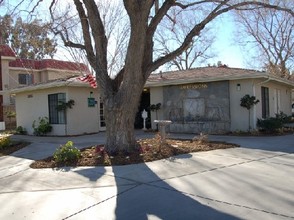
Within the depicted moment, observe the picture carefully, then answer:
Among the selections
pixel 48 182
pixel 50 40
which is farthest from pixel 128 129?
pixel 50 40

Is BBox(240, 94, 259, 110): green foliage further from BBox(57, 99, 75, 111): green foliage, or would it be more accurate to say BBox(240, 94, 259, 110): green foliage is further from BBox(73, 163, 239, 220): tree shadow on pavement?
BBox(73, 163, 239, 220): tree shadow on pavement

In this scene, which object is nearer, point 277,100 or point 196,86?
point 196,86

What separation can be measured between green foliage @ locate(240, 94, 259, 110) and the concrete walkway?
615cm

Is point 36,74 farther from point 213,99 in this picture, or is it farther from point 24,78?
point 213,99

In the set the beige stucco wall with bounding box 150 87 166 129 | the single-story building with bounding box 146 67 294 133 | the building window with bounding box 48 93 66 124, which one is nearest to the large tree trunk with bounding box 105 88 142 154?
the single-story building with bounding box 146 67 294 133

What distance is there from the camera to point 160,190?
620 cm

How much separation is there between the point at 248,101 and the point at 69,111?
28.7 feet

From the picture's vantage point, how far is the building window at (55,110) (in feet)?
58.6

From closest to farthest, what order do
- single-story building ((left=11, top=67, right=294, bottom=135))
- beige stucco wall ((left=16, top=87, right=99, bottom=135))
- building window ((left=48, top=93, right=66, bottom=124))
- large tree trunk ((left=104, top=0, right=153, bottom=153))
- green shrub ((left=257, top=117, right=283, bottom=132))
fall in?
large tree trunk ((left=104, top=0, right=153, bottom=153)) < green shrub ((left=257, top=117, right=283, bottom=132)) < single-story building ((left=11, top=67, right=294, bottom=135)) < beige stucco wall ((left=16, top=87, right=99, bottom=135)) < building window ((left=48, top=93, right=66, bottom=124))

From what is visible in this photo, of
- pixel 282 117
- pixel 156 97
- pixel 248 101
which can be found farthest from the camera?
pixel 156 97

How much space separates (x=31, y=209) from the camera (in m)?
5.45

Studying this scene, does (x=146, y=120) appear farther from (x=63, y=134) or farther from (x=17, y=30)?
(x=17, y=30)

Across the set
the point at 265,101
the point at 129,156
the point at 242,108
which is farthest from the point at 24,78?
the point at 129,156

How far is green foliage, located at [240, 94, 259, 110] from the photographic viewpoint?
50.6 ft
